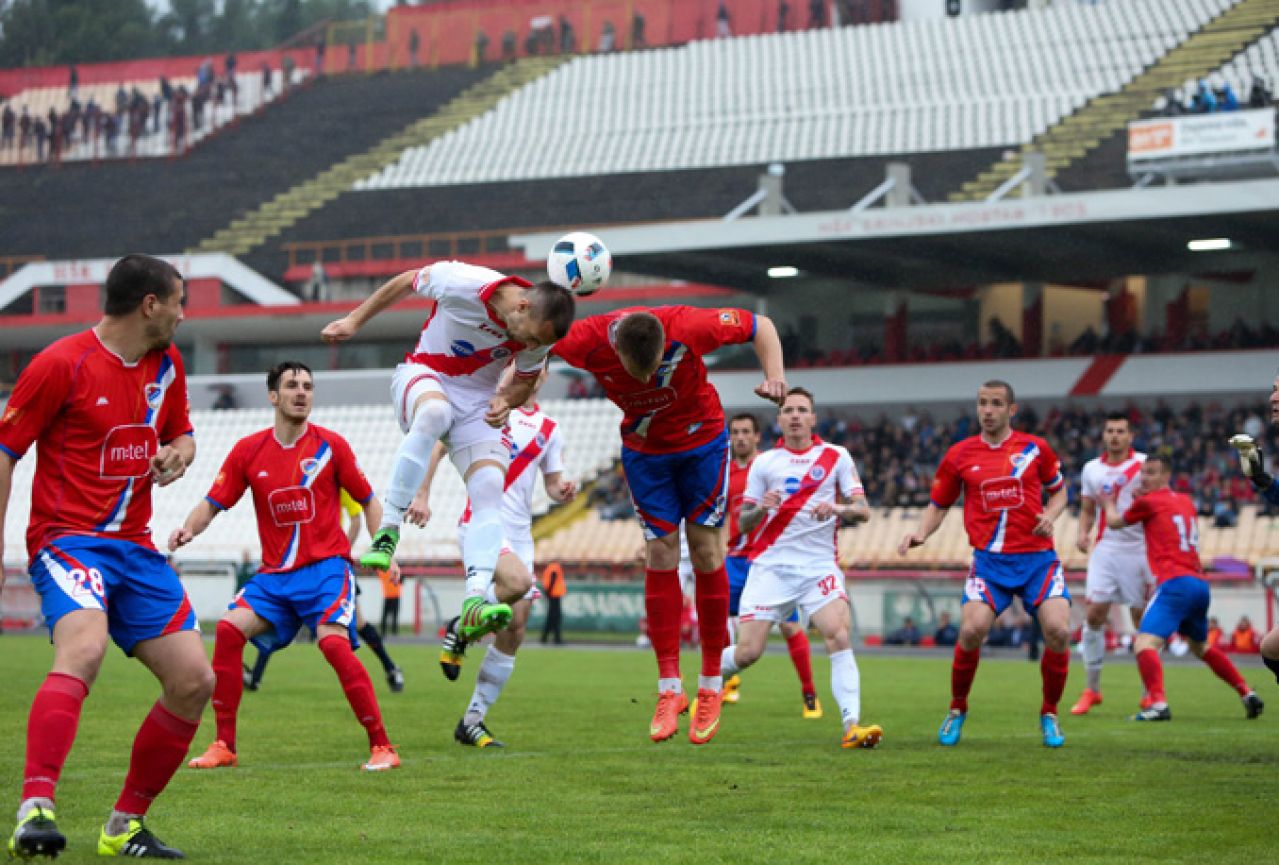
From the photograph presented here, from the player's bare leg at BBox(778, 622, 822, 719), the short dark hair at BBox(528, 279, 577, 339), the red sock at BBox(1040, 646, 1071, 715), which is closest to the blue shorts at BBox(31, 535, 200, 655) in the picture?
the short dark hair at BBox(528, 279, 577, 339)

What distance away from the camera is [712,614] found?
403 inches

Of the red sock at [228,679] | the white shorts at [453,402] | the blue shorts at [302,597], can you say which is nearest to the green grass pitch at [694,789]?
the red sock at [228,679]

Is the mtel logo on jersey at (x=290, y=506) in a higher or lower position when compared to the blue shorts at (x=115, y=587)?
lower

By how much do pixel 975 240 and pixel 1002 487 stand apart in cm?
2509

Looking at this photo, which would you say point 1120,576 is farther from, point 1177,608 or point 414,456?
point 414,456

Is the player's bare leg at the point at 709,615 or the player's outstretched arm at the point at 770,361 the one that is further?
the player's bare leg at the point at 709,615

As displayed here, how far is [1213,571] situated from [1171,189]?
8.54m

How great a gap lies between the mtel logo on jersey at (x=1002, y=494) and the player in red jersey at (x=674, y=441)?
244 centimetres

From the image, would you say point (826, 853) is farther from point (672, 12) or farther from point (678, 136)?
point (672, 12)

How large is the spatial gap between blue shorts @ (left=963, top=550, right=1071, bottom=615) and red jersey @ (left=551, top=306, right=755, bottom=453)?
119 inches

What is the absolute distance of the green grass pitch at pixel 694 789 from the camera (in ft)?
22.7

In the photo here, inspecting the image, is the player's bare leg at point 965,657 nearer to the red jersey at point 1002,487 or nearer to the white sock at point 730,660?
the red jersey at point 1002,487

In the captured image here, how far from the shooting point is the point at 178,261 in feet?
173

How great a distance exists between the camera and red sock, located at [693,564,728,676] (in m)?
10.1
